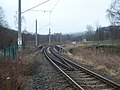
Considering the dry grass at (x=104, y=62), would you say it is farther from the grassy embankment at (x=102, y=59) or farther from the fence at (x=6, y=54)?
the fence at (x=6, y=54)

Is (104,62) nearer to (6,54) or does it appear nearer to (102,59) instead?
(102,59)

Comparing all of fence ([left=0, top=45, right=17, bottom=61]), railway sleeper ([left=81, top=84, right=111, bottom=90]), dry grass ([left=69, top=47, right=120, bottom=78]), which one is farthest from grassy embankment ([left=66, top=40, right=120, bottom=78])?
fence ([left=0, top=45, right=17, bottom=61])

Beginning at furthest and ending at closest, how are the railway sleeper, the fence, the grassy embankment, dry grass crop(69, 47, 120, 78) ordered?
the fence, the grassy embankment, dry grass crop(69, 47, 120, 78), the railway sleeper

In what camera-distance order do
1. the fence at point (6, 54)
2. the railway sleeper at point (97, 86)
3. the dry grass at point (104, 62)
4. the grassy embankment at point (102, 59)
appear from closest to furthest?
the railway sleeper at point (97, 86)
the dry grass at point (104, 62)
the grassy embankment at point (102, 59)
the fence at point (6, 54)

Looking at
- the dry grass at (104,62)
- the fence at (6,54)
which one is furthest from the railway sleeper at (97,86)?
the fence at (6,54)

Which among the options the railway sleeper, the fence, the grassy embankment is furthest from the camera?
the fence

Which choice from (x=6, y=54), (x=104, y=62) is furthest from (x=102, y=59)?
(x=6, y=54)

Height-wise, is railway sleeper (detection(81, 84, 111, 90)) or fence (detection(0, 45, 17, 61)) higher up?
fence (detection(0, 45, 17, 61))

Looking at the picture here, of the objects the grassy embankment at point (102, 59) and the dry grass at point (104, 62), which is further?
the grassy embankment at point (102, 59)

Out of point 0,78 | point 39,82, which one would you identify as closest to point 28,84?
point 39,82

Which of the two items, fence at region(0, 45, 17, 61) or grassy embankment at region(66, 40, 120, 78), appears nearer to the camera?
grassy embankment at region(66, 40, 120, 78)

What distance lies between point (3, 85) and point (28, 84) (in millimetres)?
3086

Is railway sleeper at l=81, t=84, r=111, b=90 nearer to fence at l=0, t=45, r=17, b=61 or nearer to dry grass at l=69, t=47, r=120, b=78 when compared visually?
dry grass at l=69, t=47, r=120, b=78

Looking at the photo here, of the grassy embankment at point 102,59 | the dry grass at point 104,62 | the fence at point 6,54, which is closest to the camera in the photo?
the dry grass at point 104,62
